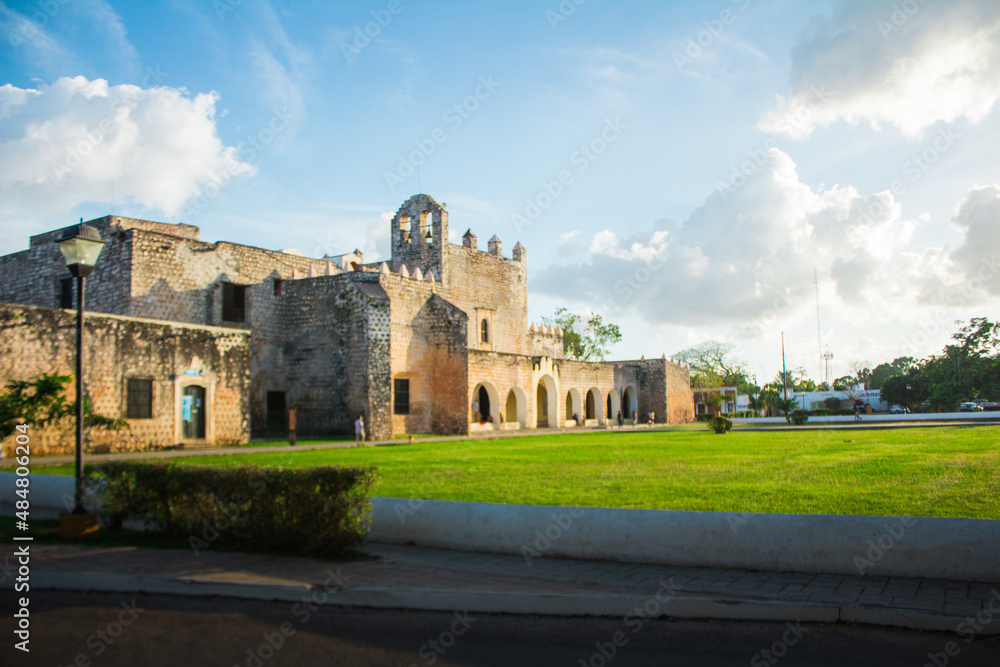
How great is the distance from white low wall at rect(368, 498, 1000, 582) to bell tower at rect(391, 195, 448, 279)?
28199mm

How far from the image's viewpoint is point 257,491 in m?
6.93

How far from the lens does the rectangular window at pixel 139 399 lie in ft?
63.0

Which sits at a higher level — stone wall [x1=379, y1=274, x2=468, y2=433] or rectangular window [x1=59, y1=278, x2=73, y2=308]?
rectangular window [x1=59, y1=278, x2=73, y2=308]

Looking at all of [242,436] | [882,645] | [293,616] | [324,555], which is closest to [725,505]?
[882,645]

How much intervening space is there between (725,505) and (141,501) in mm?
6455

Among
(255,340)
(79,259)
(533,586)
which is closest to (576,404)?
(255,340)

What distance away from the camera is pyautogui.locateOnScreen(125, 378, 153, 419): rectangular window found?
63.0 ft

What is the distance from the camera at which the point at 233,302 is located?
1049 inches

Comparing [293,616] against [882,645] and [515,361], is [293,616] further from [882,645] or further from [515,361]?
[515,361]

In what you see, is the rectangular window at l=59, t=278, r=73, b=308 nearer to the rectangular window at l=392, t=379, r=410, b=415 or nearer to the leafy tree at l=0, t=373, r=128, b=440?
the leafy tree at l=0, t=373, r=128, b=440

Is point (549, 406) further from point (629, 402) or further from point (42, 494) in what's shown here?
point (42, 494)

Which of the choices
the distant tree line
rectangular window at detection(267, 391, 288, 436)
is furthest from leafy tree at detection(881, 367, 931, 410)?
rectangular window at detection(267, 391, 288, 436)

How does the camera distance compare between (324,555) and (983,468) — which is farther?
(983,468)

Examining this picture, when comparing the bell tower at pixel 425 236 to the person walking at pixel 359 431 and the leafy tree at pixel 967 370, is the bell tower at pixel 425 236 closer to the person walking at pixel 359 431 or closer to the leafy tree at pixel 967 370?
the person walking at pixel 359 431
